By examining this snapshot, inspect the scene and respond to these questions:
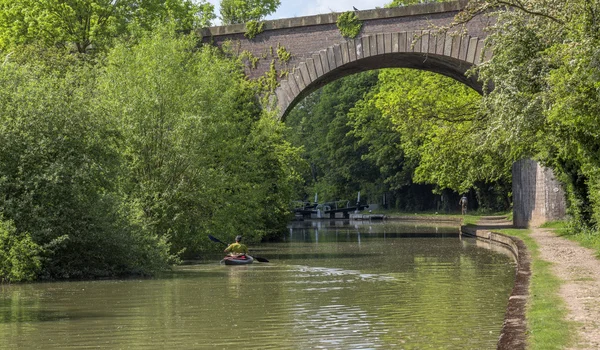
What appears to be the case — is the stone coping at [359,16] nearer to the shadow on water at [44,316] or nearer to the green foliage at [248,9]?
the shadow on water at [44,316]

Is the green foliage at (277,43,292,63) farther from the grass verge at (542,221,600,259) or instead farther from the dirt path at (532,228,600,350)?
the dirt path at (532,228,600,350)

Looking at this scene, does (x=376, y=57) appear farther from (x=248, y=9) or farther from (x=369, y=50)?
(x=248, y=9)

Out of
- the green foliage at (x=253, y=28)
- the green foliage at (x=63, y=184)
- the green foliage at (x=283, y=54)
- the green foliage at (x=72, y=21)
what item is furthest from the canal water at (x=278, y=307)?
the green foliage at (x=72, y=21)

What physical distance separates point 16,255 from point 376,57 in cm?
2057

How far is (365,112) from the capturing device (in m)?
72.5

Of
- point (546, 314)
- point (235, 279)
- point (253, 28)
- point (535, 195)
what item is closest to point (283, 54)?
point (253, 28)

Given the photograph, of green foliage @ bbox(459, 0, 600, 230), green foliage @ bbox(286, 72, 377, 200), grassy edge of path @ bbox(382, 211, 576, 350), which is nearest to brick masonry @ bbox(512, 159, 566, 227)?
green foliage @ bbox(459, 0, 600, 230)

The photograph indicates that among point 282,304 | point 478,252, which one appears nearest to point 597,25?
point 282,304

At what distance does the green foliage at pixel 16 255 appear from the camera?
67.3 feet

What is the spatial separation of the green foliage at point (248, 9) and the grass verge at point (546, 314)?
5563 cm

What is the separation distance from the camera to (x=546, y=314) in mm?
12523

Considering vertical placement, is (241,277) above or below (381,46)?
below

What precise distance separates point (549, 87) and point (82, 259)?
10169mm

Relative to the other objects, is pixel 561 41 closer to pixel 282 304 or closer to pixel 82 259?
pixel 282 304
